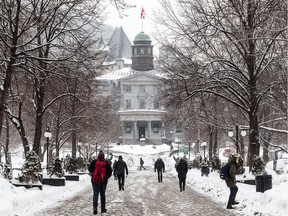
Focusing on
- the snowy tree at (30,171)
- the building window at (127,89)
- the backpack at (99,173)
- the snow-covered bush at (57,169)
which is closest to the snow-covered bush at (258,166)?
the snow-covered bush at (57,169)

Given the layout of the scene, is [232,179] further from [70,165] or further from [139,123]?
[139,123]

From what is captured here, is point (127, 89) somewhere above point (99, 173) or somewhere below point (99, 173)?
above

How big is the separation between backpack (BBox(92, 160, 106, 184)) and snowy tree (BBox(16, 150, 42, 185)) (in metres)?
6.08

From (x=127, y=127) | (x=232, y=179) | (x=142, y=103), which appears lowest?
(x=232, y=179)

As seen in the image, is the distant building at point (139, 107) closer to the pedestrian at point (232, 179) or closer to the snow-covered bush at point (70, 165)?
the snow-covered bush at point (70, 165)

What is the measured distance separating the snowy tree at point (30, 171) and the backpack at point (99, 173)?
6079mm

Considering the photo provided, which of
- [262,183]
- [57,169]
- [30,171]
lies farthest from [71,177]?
[262,183]

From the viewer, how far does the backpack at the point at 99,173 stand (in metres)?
14.1

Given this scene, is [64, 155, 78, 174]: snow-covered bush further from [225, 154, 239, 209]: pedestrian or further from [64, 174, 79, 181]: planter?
[225, 154, 239, 209]: pedestrian

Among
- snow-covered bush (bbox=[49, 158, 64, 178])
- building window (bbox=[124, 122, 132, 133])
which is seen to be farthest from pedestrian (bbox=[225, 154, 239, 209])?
building window (bbox=[124, 122, 132, 133])

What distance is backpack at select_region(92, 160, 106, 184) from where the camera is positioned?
46.4ft

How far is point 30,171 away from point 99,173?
6.22 meters

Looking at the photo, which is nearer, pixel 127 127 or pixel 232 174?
pixel 232 174

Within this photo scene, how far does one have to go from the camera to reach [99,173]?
1416cm
